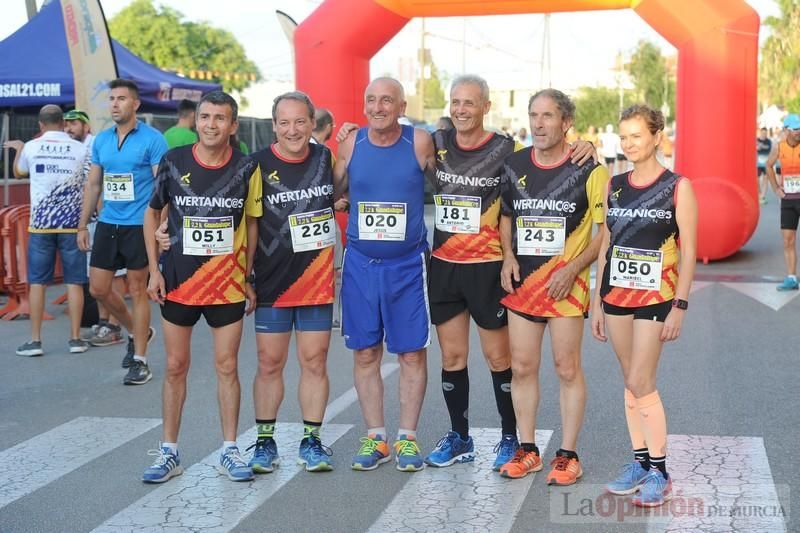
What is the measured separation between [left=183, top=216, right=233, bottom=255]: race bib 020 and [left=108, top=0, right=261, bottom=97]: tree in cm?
6989

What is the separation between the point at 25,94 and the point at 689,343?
452 inches

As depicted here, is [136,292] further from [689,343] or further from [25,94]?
[25,94]

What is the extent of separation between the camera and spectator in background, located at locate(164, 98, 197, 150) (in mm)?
11781

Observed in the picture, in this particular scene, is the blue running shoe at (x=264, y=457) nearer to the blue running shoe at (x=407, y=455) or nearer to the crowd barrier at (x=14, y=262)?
the blue running shoe at (x=407, y=455)

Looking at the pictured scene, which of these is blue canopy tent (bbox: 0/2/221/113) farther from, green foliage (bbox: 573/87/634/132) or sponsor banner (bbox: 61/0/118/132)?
green foliage (bbox: 573/87/634/132)

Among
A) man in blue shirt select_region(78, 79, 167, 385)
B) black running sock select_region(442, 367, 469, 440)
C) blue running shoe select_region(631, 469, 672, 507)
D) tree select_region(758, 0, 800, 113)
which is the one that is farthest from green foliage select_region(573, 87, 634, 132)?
blue running shoe select_region(631, 469, 672, 507)

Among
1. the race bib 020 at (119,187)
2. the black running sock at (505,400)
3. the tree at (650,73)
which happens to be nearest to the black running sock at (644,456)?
the black running sock at (505,400)

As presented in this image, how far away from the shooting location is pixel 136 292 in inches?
321

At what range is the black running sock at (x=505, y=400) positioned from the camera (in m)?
5.82

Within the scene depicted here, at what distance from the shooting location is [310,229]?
568cm

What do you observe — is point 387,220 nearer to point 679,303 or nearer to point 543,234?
point 543,234

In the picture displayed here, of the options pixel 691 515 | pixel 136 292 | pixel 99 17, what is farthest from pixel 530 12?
pixel 691 515

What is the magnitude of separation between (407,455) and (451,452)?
0.85 feet

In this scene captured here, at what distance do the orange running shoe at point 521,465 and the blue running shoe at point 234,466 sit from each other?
1.29m
